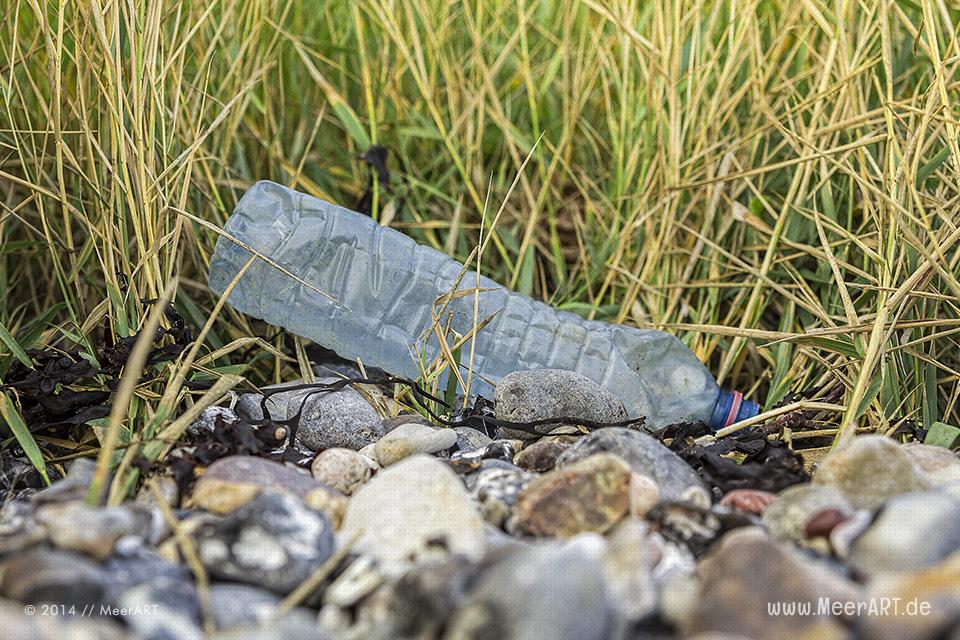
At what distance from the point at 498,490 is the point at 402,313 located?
1081 mm

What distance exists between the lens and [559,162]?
8.92 ft

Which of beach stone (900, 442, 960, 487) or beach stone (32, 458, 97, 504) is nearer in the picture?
beach stone (32, 458, 97, 504)

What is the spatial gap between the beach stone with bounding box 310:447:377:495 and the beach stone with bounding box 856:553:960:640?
81cm

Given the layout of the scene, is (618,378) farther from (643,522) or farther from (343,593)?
(343,593)

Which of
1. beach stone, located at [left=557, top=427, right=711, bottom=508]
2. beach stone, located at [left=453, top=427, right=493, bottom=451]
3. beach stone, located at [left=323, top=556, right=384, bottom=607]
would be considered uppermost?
beach stone, located at [left=557, top=427, right=711, bottom=508]

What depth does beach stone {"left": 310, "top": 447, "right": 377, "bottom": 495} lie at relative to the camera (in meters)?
1.47

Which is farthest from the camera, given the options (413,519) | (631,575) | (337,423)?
(337,423)

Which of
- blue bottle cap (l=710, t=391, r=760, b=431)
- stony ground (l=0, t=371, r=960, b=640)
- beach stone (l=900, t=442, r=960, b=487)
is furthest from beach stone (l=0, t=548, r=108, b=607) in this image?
blue bottle cap (l=710, t=391, r=760, b=431)

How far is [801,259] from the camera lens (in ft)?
7.86

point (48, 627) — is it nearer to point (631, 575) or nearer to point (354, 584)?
point (354, 584)

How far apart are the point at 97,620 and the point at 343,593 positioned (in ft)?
0.88

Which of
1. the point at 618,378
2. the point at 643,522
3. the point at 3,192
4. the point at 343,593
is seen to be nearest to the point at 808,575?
the point at 643,522

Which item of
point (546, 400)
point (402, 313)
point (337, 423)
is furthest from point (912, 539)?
point (402, 313)

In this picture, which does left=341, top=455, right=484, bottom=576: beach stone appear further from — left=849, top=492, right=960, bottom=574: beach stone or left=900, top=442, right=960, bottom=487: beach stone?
left=900, top=442, right=960, bottom=487: beach stone
